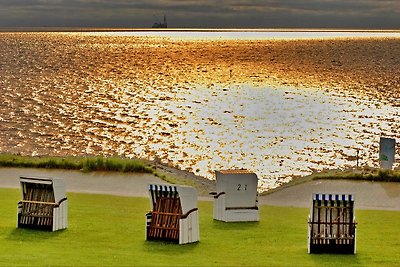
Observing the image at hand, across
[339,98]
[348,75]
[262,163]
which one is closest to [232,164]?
[262,163]

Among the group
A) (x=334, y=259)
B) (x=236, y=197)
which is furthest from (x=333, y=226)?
(x=236, y=197)

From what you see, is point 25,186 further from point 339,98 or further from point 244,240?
point 339,98

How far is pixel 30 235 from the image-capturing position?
19734 mm

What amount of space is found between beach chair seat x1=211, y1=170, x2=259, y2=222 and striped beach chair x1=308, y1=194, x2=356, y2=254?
3012 mm

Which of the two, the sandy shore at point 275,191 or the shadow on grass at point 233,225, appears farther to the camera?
the sandy shore at point 275,191

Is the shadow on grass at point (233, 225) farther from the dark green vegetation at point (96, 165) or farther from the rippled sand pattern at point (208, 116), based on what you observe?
the rippled sand pattern at point (208, 116)

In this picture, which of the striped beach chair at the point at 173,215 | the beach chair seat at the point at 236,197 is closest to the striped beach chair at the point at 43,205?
the striped beach chair at the point at 173,215

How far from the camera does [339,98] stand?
92.2 meters

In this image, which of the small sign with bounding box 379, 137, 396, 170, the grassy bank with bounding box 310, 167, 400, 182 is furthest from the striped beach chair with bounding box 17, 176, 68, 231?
the small sign with bounding box 379, 137, 396, 170

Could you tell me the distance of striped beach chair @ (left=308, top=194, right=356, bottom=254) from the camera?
18.2 metres

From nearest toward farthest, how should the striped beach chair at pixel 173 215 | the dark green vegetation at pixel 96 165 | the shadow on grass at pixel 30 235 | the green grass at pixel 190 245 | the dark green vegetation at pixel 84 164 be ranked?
1. the green grass at pixel 190 245
2. the striped beach chair at pixel 173 215
3. the shadow on grass at pixel 30 235
4. the dark green vegetation at pixel 96 165
5. the dark green vegetation at pixel 84 164

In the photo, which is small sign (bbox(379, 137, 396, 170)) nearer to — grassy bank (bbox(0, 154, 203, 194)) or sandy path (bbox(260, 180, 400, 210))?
sandy path (bbox(260, 180, 400, 210))

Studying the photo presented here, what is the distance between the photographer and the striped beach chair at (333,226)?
59.7 feet

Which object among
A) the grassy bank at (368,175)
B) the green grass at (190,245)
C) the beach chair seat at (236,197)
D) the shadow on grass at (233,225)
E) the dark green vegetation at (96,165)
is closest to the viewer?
the green grass at (190,245)
